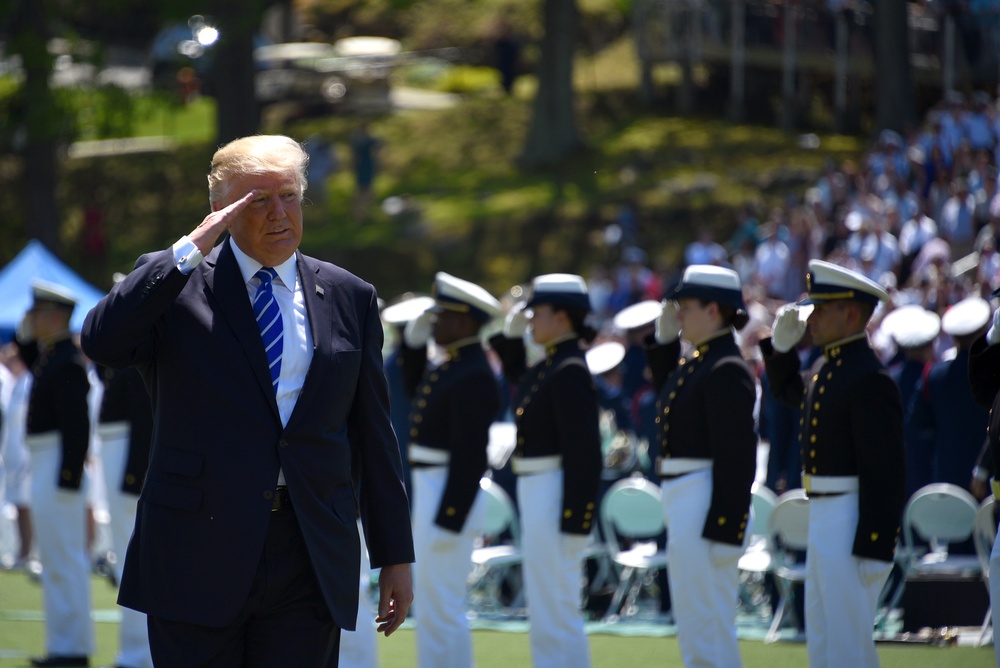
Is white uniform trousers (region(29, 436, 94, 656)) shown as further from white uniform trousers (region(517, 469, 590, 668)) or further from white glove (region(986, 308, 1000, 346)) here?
white glove (region(986, 308, 1000, 346))

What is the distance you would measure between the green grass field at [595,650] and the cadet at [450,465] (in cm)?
94

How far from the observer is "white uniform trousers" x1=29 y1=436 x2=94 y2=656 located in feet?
26.4

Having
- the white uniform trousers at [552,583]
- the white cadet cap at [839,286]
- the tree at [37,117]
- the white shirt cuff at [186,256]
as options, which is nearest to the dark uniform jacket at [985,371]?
the white cadet cap at [839,286]

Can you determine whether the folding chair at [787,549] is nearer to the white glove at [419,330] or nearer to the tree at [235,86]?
the white glove at [419,330]

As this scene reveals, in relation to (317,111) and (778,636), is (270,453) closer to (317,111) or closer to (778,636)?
(778,636)

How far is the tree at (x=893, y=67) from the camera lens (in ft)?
75.6

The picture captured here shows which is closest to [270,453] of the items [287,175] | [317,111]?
[287,175]

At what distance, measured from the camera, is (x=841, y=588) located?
19.4 feet

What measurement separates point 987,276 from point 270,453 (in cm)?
937

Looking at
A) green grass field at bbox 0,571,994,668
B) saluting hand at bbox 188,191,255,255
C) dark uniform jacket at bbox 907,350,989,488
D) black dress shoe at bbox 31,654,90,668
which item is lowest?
green grass field at bbox 0,571,994,668

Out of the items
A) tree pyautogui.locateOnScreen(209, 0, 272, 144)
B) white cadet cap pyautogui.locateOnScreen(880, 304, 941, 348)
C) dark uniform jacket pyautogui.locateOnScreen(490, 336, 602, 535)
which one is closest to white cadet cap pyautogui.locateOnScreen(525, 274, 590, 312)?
dark uniform jacket pyautogui.locateOnScreen(490, 336, 602, 535)

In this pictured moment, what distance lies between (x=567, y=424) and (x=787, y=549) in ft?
9.04

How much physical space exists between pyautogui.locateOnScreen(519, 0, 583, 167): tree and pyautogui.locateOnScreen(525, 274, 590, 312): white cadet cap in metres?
19.7

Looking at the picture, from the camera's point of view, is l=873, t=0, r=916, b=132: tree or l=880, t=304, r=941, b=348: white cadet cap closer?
l=880, t=304, r=941, b=348: white cadet cap
